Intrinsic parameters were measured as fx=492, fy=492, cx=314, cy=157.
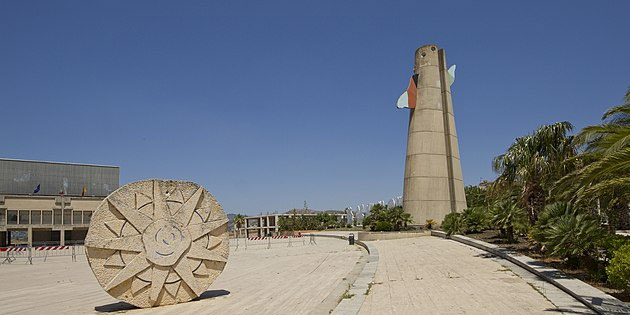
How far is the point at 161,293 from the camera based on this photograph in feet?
38.6

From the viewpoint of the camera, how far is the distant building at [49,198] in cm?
6181

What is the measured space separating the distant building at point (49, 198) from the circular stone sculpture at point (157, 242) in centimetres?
5782

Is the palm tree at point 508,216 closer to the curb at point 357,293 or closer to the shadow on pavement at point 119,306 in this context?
the curb at point 357,293

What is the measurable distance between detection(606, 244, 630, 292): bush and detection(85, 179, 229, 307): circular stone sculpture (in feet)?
29.4

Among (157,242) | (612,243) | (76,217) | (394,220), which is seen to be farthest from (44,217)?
(612,243)

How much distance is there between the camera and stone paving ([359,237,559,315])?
32.5ft

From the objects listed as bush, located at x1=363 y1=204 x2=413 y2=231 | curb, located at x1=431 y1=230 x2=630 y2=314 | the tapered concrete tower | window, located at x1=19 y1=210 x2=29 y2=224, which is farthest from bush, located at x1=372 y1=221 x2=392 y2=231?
window, located at x1=19 y1=210 x2=29 y2=224

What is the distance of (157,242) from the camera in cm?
1174

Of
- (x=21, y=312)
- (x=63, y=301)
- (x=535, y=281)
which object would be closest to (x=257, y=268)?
(x=63, y=301)

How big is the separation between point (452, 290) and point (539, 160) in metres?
11.6

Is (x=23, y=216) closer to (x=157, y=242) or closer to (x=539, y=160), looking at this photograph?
(x=157, y=242)

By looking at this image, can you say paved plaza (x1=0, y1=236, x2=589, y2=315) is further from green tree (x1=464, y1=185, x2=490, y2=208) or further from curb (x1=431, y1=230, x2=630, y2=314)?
green tree (x1=464, y1=185, x2=490, y2=208)

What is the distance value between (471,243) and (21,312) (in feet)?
66.7

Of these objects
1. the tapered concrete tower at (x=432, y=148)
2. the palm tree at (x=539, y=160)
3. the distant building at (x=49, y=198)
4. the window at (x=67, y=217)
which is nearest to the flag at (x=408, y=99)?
the tapered concrete tower at (x=432, y=148)
